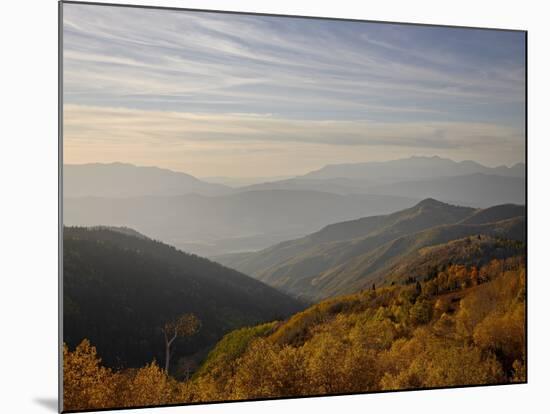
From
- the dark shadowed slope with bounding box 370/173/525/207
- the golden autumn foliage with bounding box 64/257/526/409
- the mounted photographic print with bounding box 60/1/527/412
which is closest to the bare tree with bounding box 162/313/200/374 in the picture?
the mounted photographic print with bounding box 60/1/527/412

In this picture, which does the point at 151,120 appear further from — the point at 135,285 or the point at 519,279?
the point at 519,279

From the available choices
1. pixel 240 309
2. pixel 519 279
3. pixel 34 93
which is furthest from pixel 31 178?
pixel 519 279

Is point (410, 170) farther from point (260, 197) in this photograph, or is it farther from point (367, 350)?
point (367, 350)

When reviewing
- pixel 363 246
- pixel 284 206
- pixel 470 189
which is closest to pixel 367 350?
pixel 363 246

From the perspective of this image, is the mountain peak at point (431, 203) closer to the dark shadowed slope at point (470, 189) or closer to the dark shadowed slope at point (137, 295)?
the dark shadowed slope at point (470, 189)

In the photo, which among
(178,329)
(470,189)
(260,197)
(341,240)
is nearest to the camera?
(178,329)

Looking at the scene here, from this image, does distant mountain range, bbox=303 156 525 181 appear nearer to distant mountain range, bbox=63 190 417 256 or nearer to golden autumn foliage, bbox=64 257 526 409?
distant mountain range, bbox=63 190 417 256
